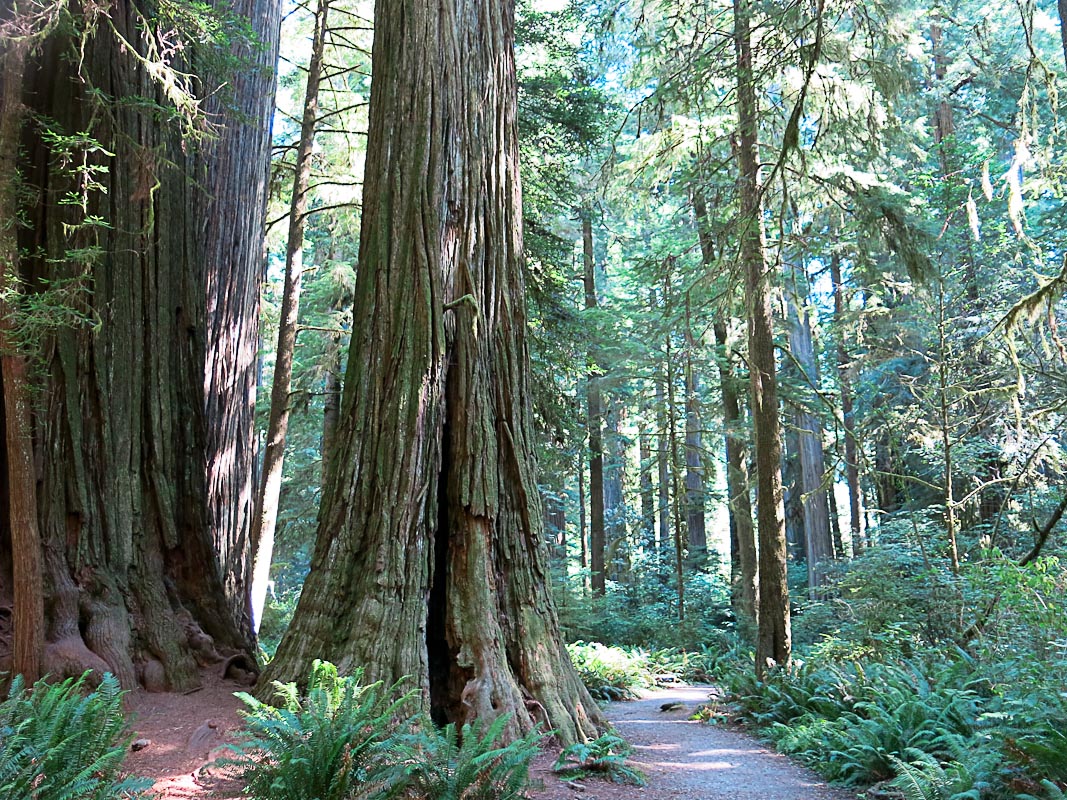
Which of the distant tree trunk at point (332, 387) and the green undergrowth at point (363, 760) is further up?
the distant tree trunk at point (332, 387)

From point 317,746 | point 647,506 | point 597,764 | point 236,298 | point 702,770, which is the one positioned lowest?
point 702,770

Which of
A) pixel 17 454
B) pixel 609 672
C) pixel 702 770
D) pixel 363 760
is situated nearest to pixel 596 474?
pixel 609 672

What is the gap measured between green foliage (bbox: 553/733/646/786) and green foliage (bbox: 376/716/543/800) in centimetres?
86

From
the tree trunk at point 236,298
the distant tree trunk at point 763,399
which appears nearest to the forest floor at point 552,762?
the tree trunk at point 236,298

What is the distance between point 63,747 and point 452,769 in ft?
5.44

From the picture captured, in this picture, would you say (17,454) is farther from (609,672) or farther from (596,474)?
(596,474)

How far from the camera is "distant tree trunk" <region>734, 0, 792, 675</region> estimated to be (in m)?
8.91

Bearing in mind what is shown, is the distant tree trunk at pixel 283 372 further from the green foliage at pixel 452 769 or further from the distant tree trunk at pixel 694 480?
the distant tree trunk at pixel 694 480


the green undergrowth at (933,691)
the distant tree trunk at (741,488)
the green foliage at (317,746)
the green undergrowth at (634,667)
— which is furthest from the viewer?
the distant tree trunk at (741,488)

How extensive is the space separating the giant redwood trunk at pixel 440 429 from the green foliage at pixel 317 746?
2.18ft

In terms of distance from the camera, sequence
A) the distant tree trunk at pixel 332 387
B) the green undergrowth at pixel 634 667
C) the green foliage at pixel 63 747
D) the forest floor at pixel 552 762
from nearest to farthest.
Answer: the green foliage at pixel 63 747, the forest floor at pixel 552 762, the green undergrowth at pixel 634 667, the distant tree trunk at pixel 332 387

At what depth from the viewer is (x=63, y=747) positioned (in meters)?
3.14

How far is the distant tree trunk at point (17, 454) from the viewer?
4.20 metres

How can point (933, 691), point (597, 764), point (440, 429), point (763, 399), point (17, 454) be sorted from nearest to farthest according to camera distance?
point (17, 454)
point (597, 764)
point (440, 429)
point (933, 691)
point (763, 399)
